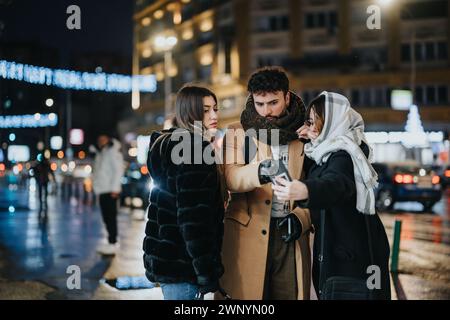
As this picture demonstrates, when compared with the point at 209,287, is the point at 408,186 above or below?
below

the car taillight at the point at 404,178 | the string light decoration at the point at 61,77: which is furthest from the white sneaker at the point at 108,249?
the car taillight at the point at 404,178

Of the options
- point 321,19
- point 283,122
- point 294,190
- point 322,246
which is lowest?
point 322,246

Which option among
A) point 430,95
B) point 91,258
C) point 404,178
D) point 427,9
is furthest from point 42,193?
point 427,9

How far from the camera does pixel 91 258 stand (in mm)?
10414

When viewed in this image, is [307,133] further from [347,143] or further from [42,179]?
[42,179]

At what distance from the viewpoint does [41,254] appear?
35.4ft

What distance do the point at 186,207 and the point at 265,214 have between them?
649 millimetres

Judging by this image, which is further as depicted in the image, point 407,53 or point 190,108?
point 407,53

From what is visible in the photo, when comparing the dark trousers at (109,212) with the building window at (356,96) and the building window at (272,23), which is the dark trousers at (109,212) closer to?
the building window at (356,96)

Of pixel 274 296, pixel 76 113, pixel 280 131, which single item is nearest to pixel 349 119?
pixel 280 131

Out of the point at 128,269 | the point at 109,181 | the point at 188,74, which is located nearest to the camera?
the point at 128,269

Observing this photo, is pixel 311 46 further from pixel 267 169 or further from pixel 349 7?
pixel 267 169

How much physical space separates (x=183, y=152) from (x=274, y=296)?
1.19 metres

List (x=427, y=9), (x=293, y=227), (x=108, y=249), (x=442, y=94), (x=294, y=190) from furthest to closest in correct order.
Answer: (x=427, y=9) < (x=442, y=94) < (x=108, y=249) < (x=293, y=227) < (x=294, y=190)
